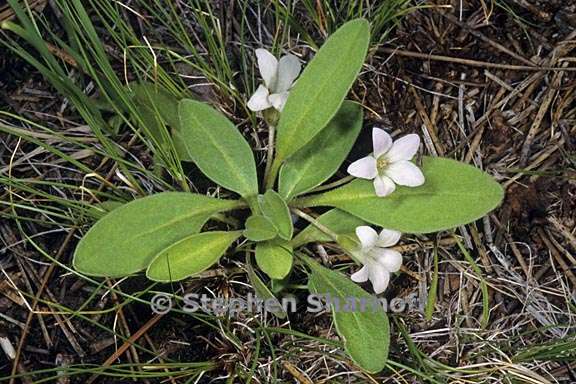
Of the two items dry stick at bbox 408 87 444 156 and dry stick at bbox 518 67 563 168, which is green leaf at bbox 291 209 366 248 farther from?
dry stick at bbox 518 67 563 168

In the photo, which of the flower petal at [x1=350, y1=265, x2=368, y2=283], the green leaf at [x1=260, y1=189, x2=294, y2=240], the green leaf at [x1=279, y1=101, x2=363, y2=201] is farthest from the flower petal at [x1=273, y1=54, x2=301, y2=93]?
the flower petal at [x1=350, y1=265, x2=368, y2=283]

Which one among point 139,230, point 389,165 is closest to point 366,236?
point 389,165

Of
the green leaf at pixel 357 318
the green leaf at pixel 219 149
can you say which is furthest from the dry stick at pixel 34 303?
the green leaf at pixel 357 318

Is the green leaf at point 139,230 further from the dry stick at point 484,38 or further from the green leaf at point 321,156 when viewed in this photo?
the dry stick at point 484,38

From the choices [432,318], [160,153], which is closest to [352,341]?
[432,318]

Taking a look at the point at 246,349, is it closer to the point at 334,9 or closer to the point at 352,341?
the point at 352,341

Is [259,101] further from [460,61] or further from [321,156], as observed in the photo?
[460,61]
